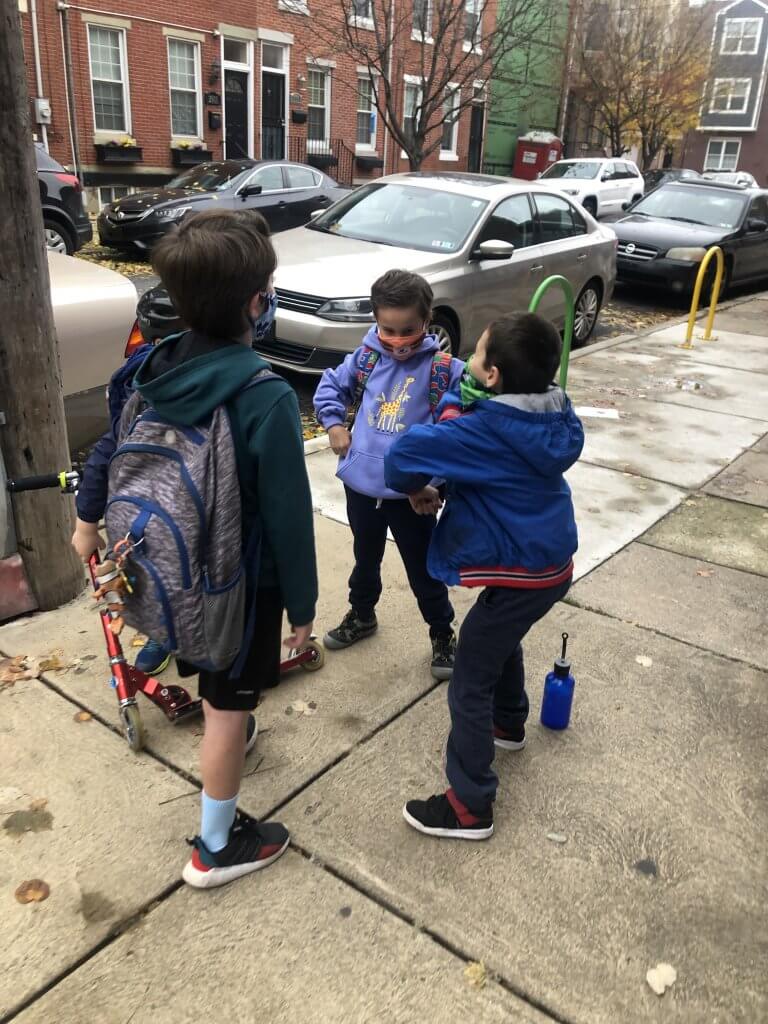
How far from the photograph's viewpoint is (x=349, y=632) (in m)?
3.44

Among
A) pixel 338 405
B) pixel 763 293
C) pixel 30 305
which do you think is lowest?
pixel 763 293

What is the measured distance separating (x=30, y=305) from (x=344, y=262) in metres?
4.04

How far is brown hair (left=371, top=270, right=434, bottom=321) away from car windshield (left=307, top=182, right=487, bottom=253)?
455 cm

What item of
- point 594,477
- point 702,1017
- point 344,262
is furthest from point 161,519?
point 344,262

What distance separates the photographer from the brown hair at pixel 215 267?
5.88 feet

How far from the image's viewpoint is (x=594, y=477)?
5.47 m

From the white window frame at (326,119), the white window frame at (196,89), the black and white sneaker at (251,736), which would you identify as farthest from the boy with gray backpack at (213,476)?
the white window frame at (326,119)

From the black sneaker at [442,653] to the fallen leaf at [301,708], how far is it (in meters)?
0.48

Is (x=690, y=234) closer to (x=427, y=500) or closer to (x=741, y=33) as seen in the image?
(x=427, y=500)

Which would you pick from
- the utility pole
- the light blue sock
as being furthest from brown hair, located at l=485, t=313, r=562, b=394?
the utility pole

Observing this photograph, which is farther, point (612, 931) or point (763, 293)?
point (763, 293)

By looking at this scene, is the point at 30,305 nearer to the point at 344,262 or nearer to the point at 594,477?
the point at 594,477

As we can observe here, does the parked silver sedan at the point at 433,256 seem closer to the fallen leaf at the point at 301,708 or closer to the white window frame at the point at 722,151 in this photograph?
the fallen leaf at the point at 301,708

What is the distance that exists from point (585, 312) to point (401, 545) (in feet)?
23.1
